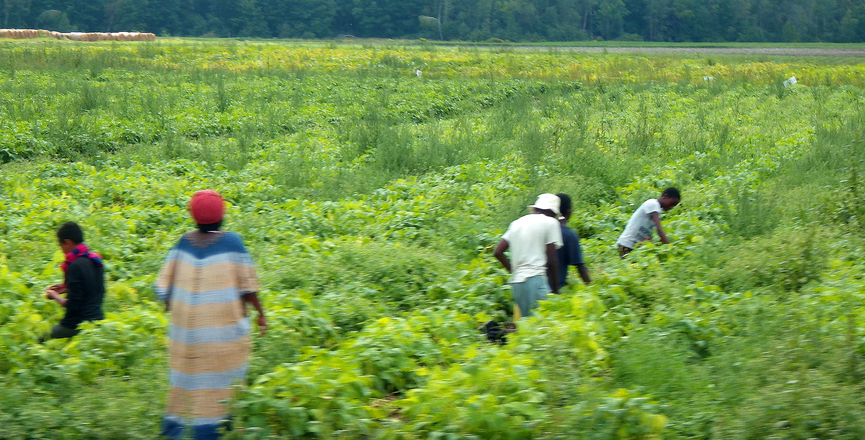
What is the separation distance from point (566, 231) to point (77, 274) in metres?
4.04

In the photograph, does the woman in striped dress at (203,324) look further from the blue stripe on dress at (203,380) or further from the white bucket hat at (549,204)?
the white bucket hat at (549,204)

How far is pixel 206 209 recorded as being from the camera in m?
4.31

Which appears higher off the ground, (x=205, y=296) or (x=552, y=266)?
(x=205, y=296)

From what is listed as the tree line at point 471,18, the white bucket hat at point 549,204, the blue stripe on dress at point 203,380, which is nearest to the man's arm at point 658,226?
the white bucket hat at point 549,204

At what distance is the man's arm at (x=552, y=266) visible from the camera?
20.6 feet

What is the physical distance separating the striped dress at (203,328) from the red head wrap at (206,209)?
0.32 ft

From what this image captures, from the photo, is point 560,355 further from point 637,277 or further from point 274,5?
point 274,5

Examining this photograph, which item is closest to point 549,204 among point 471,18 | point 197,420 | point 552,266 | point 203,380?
point 552,266

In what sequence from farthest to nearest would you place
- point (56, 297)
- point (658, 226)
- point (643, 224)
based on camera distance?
point (643, 224) < point (658, 226) < point (56, 297)

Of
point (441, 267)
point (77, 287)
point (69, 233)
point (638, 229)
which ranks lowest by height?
point (441, 267)

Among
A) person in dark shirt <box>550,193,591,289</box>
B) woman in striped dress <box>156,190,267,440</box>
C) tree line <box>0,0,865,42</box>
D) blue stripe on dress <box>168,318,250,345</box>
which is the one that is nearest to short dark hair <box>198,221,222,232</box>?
woman in striped dress <box>156,190,267,440</box>

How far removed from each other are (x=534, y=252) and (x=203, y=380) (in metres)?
3.00

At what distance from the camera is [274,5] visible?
250 feet

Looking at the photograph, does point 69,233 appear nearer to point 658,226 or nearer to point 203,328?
point 203,328
